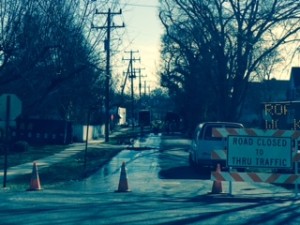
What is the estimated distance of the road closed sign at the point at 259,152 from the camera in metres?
15.0

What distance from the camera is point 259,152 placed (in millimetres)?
15008

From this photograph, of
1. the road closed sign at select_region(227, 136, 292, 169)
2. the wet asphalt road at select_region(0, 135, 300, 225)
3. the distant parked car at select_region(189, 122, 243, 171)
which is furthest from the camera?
the distant parked car at select_region(189, 122, 243, 171)

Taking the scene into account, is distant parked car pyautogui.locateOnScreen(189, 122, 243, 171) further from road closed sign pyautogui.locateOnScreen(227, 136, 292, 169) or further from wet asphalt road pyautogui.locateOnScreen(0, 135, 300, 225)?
road closed sign pyautogui.locateOnScreen(227, 136, 292, 169)

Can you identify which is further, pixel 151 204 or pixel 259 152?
pixel 259 152

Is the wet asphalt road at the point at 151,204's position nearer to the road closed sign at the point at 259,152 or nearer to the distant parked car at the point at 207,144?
the road closed sign at the point at 259,152

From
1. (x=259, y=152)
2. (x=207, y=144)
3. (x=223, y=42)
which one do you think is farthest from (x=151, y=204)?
(x=223, y=42)

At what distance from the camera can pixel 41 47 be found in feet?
66.2

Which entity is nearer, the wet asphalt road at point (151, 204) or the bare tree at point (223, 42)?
the wet asphalt road at point (151, 204)

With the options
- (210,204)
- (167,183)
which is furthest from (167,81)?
(210,204)

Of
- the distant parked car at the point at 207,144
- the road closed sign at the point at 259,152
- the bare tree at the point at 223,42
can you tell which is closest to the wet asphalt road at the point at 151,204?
the road closed sign at the point at 259,152

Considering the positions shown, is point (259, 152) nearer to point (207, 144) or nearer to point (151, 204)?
point (151, 204)

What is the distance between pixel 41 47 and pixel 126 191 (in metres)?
6.83

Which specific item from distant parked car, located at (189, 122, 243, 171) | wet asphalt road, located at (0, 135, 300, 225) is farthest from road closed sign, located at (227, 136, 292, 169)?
distant parked car, located at (189, 122, 243, 171)

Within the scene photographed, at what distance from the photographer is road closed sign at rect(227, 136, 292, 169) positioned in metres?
15.0
